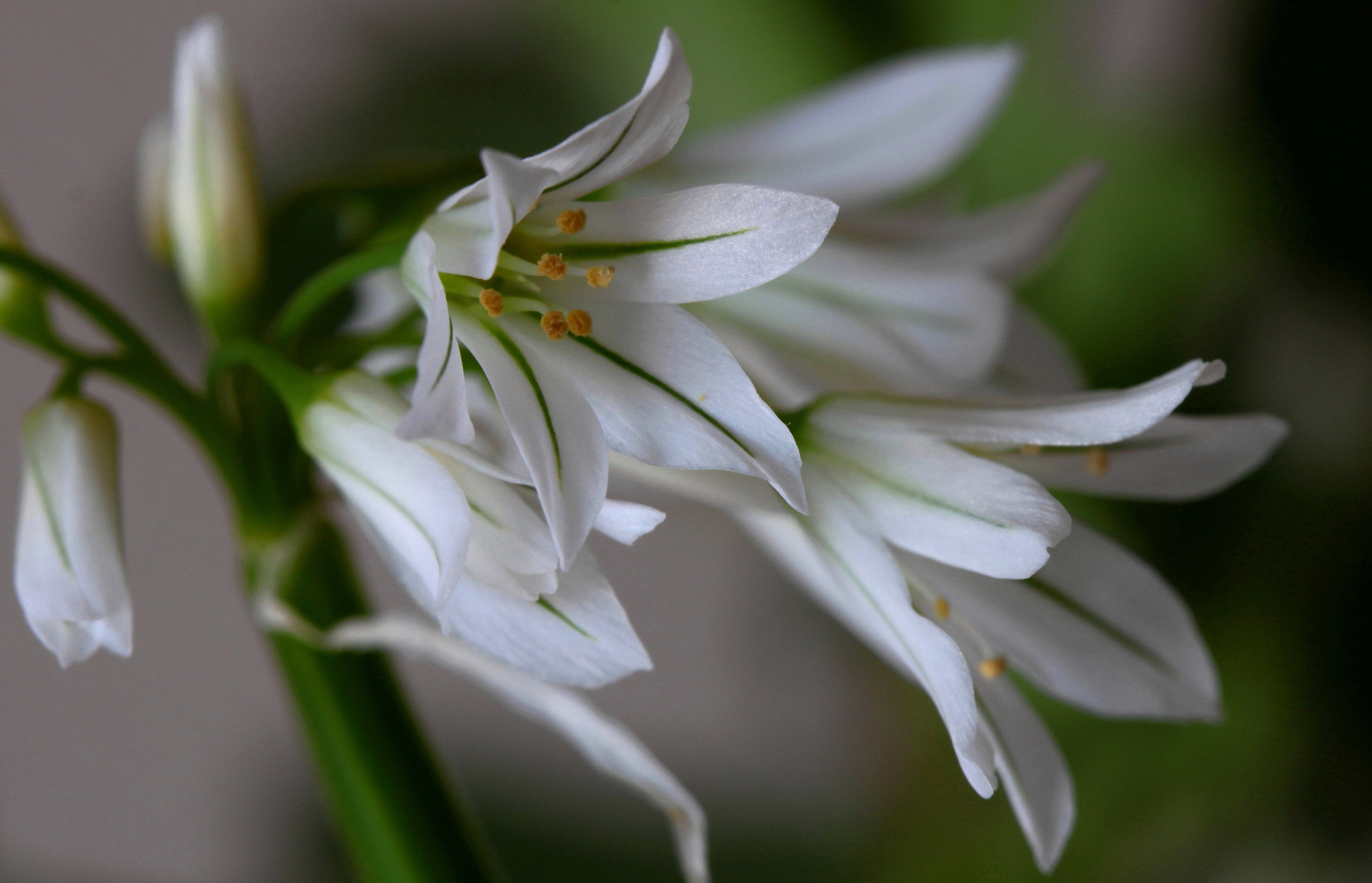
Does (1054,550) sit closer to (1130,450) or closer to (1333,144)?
(1130,450)

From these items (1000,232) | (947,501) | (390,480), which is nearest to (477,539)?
(390,480)

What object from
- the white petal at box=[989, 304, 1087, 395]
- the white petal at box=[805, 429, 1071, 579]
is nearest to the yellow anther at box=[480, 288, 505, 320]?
the white petal at box=[805, 429, 1071, 579]

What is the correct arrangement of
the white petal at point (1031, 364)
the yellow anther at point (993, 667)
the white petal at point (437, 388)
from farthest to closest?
the white petal at point (1031, 364) < the yellow anther at point (993, 667) < the white petal at point (437, 388)

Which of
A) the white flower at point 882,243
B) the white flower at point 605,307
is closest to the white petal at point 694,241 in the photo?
the white flower at point 605,307

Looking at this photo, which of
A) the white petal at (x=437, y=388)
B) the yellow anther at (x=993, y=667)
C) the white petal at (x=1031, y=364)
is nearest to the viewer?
the white petal at (x=437, y=388)

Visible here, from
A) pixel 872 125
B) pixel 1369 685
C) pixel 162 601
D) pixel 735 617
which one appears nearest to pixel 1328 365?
pixel 1369 685

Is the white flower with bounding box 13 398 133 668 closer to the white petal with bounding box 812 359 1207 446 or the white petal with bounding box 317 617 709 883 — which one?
the white petal with bounding box 317 617 709 883

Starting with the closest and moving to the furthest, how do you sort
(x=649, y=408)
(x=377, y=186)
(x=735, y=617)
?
(x=649, y=408), (x=377, y=186), (x=735, y=617)

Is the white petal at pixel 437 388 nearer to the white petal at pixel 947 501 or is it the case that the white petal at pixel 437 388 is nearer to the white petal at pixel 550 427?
the white petal at pixel 550 427
